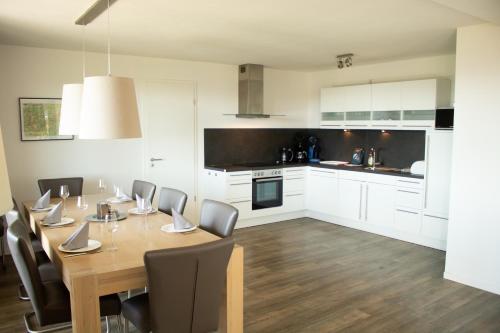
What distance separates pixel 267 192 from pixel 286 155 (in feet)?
3.37

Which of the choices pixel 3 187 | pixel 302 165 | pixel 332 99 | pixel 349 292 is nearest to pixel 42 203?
pixel 349 292

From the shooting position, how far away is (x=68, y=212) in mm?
3791

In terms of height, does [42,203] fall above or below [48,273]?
above

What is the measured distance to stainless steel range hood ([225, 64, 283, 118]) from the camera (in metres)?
6.43

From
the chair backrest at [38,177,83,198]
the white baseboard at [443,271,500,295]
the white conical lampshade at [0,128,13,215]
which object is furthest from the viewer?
the chair backrest at [38,177,83,198]

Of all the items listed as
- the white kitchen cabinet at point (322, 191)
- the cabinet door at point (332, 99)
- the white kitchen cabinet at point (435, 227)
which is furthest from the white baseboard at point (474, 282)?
the cabinet door at point (332, 99)

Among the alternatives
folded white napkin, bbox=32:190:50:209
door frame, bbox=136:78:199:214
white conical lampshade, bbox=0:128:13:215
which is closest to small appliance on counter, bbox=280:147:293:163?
door frame, bbox=136:78:199:214

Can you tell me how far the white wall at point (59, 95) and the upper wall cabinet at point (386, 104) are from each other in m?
1.47

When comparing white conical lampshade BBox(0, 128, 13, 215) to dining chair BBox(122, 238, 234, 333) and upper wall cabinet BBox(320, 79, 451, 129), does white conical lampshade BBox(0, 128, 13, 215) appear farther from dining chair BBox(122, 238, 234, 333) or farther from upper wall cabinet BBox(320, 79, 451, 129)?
upper wall cabinet BBox(320, 79, 451, 129)

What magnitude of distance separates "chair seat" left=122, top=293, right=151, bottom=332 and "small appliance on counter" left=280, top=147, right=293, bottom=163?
15.7 ft

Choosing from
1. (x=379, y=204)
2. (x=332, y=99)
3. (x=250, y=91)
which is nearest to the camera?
(x=379, y=204)

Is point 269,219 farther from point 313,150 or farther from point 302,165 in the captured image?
point 313,150

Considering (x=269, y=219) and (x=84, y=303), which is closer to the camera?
(x=84, y=303)

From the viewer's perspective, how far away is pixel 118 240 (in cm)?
290
